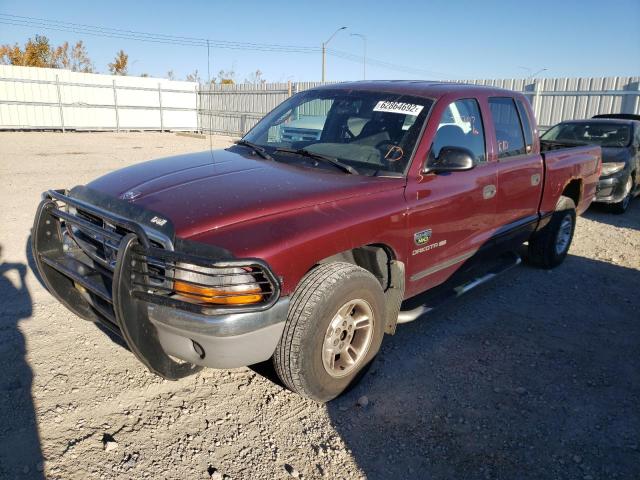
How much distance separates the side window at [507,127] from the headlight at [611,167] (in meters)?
5.05

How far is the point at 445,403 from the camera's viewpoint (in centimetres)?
314

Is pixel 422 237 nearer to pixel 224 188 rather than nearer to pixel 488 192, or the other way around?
pixel 488 192

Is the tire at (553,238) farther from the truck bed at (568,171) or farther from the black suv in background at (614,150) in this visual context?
the black suv in background at (614,150)

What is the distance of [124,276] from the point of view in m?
2.38

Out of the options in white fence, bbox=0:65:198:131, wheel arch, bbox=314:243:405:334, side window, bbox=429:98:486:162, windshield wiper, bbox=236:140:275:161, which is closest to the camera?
wheel arch, bbox=314:243:405:334

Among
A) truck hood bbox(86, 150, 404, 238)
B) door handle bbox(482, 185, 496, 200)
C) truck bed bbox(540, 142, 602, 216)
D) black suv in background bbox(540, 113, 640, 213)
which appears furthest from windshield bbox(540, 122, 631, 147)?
truck hood bbox(86, 150, 404, 238)

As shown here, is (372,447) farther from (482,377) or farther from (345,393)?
(482,377)

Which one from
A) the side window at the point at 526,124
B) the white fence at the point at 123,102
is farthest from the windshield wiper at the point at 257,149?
the white fence at the point at 123,102

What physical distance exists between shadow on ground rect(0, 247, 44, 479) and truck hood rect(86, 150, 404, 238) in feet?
4.33

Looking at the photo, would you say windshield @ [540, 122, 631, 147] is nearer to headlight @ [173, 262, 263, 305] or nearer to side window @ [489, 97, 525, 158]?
side window @ [489, 97, 525, 158]

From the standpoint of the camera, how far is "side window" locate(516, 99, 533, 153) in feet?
15.9

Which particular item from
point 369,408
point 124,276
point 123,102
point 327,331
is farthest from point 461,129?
point 123,102

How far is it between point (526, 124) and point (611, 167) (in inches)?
198

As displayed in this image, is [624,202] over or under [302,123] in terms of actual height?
under
